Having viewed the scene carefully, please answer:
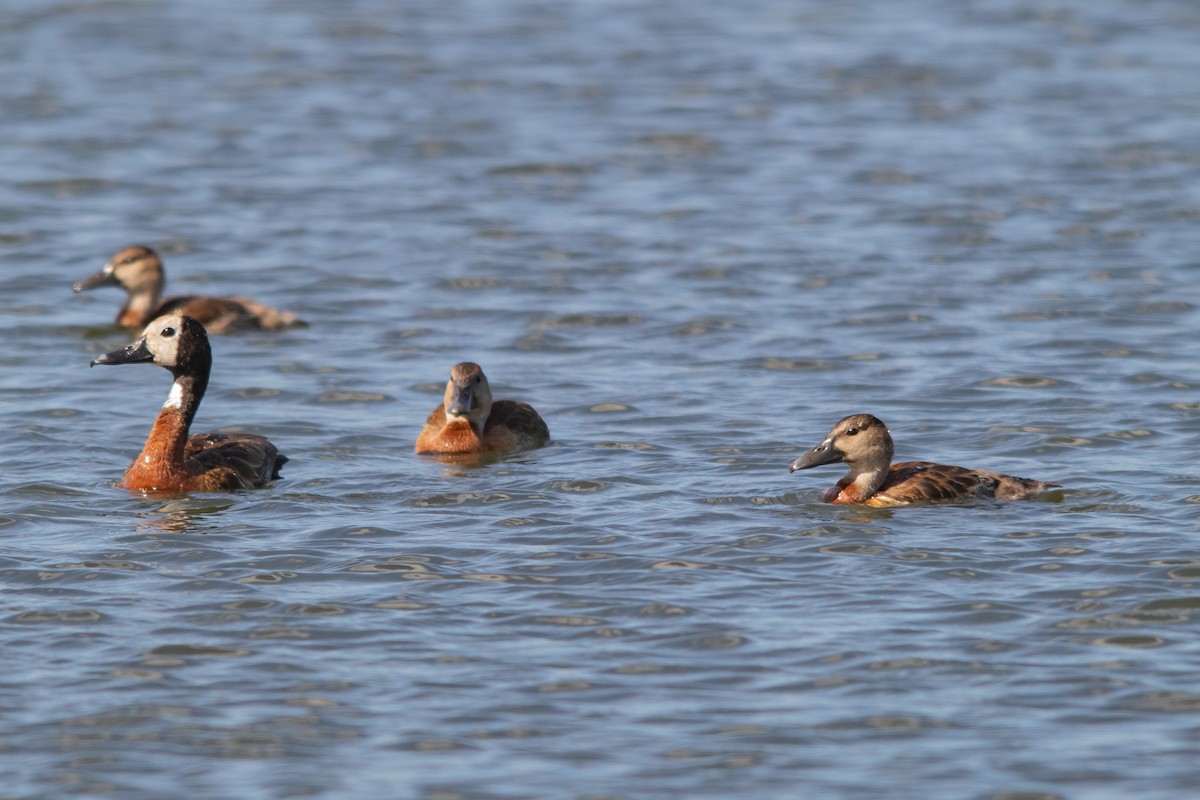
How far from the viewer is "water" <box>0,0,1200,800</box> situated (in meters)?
9.27

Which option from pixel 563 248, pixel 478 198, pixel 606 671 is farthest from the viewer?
pixel 478 198

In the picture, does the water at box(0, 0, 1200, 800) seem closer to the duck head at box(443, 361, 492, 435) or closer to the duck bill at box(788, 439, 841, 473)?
the duck bill at box(788, 439, 841, 473)

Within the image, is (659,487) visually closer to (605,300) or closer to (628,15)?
(605,300)

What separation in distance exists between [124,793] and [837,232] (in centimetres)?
1446

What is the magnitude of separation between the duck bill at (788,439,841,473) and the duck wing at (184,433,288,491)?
3.65 m

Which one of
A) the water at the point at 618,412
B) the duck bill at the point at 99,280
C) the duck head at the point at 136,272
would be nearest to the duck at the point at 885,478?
the water at the point at 618,412

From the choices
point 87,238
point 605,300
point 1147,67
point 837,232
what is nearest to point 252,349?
point 605,300

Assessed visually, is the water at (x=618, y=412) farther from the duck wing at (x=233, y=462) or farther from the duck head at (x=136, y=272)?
the duck head at (x=136, y=272)

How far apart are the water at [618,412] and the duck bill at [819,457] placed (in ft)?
0.87

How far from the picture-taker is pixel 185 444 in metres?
13.7

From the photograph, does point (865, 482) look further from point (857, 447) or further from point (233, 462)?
point (233, 462)

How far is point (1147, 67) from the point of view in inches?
1212

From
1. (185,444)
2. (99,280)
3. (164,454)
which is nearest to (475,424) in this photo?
(185,444)

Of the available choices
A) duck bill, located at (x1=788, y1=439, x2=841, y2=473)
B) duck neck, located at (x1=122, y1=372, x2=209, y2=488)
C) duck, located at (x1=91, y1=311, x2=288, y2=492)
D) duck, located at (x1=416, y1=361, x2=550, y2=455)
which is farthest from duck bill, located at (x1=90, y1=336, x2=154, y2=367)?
duck bill, located at (x1=788, y1=439, x2=841, y2=473)
